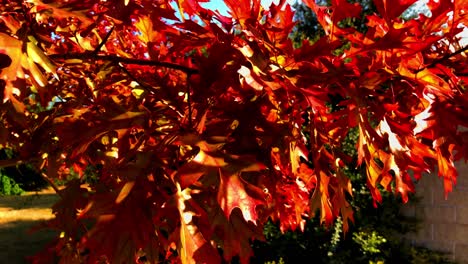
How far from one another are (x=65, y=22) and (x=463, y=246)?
13.9ft

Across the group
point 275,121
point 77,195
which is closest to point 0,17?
point 77,195

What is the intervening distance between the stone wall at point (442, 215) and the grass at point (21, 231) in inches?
155

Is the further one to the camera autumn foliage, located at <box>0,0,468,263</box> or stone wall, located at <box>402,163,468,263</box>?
stone wall, located at <box>402,163,468,263</box>

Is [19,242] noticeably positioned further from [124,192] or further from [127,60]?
[124,192]

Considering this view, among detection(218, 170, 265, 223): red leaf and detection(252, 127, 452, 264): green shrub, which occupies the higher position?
detection(218, 170, 265, 223): red leaf

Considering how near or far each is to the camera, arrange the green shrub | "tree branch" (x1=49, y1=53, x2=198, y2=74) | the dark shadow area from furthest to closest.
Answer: the dark shadow area < the green shrub < "tree branch" (x1=49, y1=53, x2=198, y2=74)

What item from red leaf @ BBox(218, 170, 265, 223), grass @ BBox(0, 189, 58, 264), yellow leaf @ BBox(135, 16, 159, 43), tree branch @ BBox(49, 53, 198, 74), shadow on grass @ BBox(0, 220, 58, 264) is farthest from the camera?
grass @ BBox(0, 189, 58, 264)

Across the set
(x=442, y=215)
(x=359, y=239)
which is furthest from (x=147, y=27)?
Result: (x=442, y=215)

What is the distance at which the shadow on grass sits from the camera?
7.28 meters

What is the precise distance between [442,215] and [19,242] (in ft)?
21.8

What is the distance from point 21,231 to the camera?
30.4ft

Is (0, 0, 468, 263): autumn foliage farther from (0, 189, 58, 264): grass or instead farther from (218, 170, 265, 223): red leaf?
(0, 189, 58, 264): grass

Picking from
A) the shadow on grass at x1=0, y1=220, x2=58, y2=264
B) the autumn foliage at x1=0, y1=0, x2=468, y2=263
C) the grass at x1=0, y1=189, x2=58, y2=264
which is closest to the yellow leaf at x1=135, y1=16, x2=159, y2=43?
the autumn foliage at x1=0, y1=0, x2=468, y2=263

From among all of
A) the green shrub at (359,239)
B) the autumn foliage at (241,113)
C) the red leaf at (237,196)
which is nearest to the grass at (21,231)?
the green shrub at (359,239)
